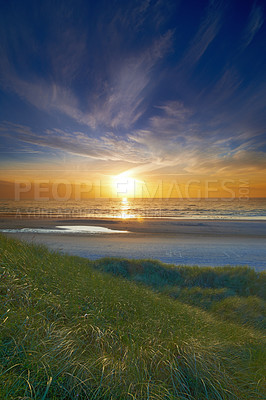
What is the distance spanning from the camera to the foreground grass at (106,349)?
1912 millimetres

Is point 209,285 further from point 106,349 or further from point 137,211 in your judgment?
point 137,211

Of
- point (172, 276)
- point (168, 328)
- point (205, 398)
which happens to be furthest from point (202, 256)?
point (205, 398)

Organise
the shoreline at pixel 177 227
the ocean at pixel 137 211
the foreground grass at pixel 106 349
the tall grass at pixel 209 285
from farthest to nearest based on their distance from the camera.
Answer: the ocean at pixel 137 211
the shoreline at pixel 177 227
the tall grass at pixel 209 285
the foreground grass at pixel 106 349

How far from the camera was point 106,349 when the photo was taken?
102 inches

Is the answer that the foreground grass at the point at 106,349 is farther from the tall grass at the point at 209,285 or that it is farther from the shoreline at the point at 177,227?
the shoreline at the point at 177,227

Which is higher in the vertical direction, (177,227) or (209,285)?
(209,285)

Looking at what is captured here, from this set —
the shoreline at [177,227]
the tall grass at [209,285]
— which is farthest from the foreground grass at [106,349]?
the shoreline at [177,227]

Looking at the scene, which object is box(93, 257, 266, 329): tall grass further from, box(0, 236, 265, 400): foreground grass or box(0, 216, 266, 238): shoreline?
box(0, 216, 266, 238): shoreline

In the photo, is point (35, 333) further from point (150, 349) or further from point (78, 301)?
point (150, 349)

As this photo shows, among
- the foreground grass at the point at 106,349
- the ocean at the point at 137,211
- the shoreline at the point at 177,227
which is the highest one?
the foreground grass at the point at 106,349

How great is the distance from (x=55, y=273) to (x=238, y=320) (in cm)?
420

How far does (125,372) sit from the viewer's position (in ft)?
7.04

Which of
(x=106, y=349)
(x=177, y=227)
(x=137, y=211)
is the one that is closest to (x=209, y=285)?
(x=106, y=349)

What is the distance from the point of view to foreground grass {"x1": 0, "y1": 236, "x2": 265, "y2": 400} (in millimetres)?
1912
